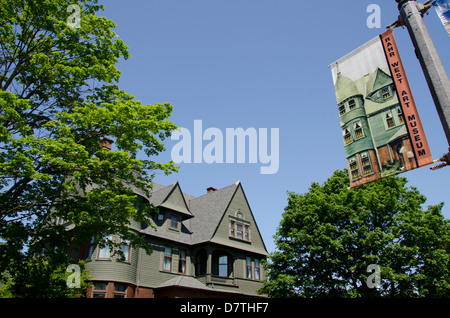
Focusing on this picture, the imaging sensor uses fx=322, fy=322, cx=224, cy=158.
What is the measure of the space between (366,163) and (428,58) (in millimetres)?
2469

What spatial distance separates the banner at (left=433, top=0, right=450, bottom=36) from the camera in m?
6.55

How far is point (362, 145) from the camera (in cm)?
732

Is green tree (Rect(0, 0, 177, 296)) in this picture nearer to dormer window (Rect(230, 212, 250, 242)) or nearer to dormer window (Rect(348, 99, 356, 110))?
dormer window (Rect(348, 99, 356, 110))

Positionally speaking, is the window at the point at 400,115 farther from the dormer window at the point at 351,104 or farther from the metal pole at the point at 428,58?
the metal pole at the point at 428,58

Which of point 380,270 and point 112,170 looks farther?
point 380,270

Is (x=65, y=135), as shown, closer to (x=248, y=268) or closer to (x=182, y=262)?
(x=182, y=262)

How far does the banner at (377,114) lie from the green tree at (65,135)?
8347 millimetres

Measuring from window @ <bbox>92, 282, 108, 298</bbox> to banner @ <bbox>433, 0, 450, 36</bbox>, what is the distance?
2268 cm

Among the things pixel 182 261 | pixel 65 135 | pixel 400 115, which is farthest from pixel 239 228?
pixel 400 115

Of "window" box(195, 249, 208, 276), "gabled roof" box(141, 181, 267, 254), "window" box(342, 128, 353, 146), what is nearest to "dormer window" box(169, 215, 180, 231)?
"gabled roof" box(141, 181, 267, 254)

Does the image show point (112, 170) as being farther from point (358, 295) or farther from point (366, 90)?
point (358, 295)

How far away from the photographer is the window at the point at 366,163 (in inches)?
284

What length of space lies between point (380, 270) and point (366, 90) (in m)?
17.1

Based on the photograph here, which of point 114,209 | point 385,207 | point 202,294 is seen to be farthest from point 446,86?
point 202,294
